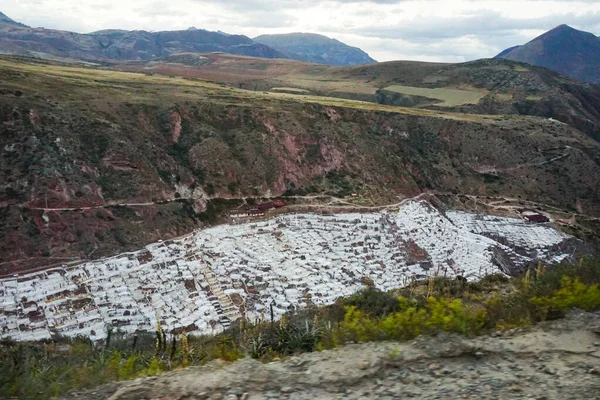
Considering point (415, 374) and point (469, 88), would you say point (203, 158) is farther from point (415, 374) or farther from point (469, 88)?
point (469, 88)

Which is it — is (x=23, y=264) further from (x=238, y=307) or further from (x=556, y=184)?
(x=556, y=184)

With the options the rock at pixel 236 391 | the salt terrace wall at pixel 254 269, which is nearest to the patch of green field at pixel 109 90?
the salt terrace wall at pixel 254 269

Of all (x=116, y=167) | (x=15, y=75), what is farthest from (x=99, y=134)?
(x=15, y=75)

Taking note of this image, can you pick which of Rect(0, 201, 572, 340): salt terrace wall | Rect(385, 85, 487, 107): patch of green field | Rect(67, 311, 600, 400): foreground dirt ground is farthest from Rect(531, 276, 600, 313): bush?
Rect(385, 85, 487, 107): patch of green field

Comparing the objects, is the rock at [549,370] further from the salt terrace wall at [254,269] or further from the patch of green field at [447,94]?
the patch of green field at [447,94]

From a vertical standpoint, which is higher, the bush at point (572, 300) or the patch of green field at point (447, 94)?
the patch of green field at point (447, 94)
